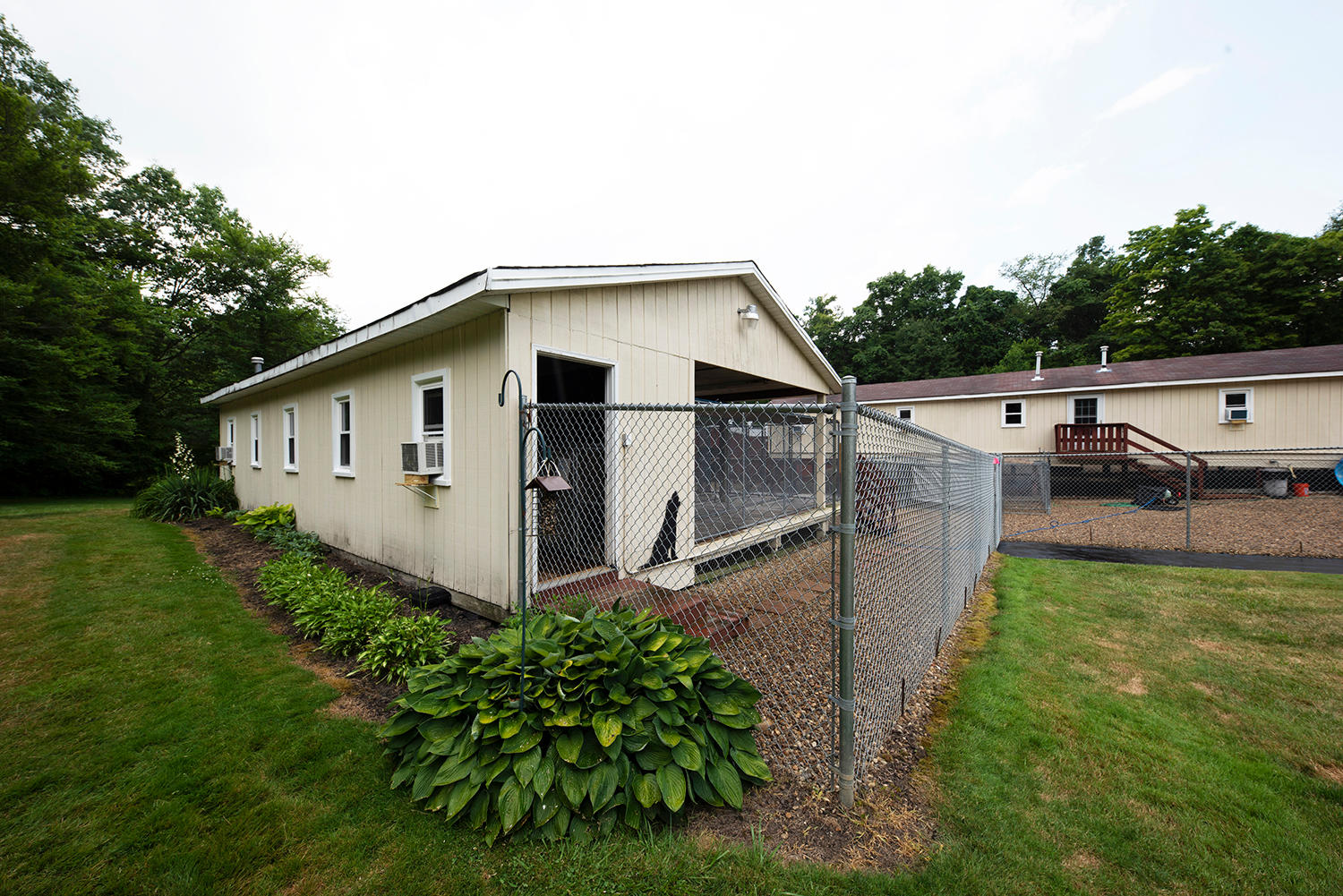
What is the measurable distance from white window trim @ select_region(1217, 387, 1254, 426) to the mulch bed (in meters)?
16.3

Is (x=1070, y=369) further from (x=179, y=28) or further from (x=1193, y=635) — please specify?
(x=179, y=28)

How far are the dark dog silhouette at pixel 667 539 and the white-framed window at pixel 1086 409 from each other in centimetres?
1628

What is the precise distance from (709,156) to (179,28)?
8716mm

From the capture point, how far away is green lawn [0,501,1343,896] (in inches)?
70.7

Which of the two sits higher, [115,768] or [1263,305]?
[1263,305]

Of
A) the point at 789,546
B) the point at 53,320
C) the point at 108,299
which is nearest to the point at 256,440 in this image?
the point at 53,320

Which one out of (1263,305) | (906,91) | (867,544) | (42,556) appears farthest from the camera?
(1263,305)

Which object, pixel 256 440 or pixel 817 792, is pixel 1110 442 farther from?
pixel 256 440

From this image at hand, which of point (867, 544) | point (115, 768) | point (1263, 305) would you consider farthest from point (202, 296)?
point (1263, 305)

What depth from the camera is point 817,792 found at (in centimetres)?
221

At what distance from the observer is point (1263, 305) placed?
2222cm

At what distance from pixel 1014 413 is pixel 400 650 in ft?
61.7

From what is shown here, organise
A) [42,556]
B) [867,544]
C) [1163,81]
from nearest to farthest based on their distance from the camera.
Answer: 1. [867,544]
2. [42,556]
3. [1163,81]

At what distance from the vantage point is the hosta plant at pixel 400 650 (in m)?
3.42
